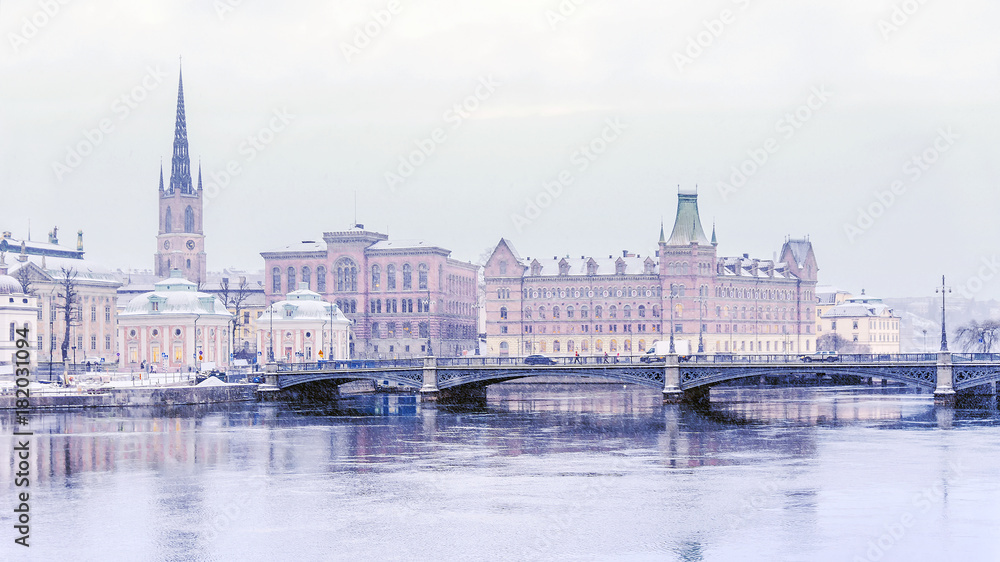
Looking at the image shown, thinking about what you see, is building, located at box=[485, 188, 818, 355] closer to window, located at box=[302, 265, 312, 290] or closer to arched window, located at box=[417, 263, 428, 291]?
arched window, located at box=[417, 263, 428, 291]

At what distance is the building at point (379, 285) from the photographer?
179 m

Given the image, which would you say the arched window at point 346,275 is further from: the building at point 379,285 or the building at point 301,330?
the building at point 301,330

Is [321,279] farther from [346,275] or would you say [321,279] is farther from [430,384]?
[430,384]

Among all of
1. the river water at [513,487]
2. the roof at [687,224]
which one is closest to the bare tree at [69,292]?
the river water at [513,487]

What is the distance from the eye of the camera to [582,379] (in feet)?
502

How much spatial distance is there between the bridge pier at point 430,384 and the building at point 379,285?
255 feet

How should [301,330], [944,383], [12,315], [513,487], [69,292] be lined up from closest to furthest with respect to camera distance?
[513,487] → [944,383] → [12,315] → [69,292] → [301,330]

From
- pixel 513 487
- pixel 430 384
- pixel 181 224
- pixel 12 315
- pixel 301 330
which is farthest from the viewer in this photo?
pixel 181 224

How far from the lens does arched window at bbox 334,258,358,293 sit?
18162cm

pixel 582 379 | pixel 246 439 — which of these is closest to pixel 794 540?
pixel 246 439

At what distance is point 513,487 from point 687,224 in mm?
129213

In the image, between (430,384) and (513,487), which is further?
(430,384)

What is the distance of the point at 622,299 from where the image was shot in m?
180

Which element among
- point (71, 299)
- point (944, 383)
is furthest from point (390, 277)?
point (944, 383)
